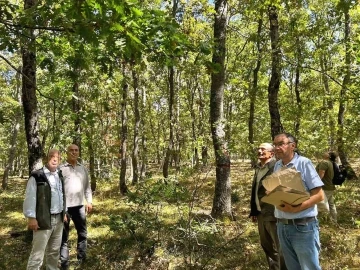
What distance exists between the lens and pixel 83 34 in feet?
11.7

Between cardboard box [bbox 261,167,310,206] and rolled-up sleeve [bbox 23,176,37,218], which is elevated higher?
cardboard box [bbox 261,167,310,206]

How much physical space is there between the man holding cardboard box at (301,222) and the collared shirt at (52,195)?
3577 mm

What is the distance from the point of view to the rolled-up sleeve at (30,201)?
16.8 ft

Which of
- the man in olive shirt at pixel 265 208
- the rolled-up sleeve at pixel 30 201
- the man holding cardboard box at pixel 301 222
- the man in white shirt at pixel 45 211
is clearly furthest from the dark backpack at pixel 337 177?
the rolled-up sleeve at pixel 30 201

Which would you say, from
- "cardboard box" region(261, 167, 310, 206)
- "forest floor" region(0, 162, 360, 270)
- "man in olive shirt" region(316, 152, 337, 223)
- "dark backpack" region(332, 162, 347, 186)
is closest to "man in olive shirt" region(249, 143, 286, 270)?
"forest floor" region(0, 162, 360, 270)

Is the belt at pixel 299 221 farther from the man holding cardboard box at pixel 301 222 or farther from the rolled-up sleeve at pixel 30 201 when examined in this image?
the rolled-up sleeve at pixel 30 201

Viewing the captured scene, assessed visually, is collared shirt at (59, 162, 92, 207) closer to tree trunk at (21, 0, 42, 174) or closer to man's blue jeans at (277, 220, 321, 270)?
tree trunk at (21, 0, 42, 174)

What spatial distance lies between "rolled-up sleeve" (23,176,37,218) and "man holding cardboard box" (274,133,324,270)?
3.65 metres

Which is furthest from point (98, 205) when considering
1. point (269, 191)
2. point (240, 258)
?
point (269, 191)

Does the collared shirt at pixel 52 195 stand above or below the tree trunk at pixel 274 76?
below

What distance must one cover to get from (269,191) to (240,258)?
3840 mm

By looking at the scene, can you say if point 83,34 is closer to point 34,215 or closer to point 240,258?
point 34,215

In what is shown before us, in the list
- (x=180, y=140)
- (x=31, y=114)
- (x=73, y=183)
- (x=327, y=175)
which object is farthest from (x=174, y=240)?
(x=31, y=114)

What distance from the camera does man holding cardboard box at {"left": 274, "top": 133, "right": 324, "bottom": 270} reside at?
3.69m
